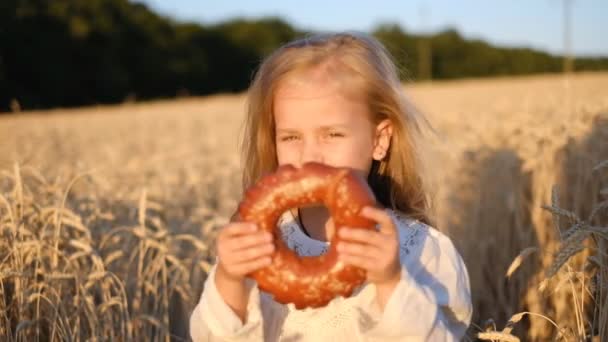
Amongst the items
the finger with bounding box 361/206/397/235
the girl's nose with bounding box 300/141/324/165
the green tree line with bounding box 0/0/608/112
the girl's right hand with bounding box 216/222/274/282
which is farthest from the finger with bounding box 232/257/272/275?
the green tree line with bounding box 0/0/608/112

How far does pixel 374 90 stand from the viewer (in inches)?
106

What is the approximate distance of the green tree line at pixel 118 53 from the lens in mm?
37094

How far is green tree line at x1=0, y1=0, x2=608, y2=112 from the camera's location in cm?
3709

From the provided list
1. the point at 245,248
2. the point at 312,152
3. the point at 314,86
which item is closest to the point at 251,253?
the point at 245,248

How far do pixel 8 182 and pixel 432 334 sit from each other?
3.42m

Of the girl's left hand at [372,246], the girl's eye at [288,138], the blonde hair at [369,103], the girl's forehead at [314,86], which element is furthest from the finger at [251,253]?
the blonde hair at [369,103]

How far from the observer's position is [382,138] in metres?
2.81

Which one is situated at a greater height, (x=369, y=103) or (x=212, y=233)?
(x=369, y=103)

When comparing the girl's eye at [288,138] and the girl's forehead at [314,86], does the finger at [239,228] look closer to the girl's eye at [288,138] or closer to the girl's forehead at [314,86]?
the girl's eye at [288,138]

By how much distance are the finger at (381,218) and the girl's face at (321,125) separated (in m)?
0.45

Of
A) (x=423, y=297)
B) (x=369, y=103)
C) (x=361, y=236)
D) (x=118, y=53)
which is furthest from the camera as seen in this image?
(x=118, y=53)

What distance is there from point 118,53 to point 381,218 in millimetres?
49316

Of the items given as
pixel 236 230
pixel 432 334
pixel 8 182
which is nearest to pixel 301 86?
pixel 236 230

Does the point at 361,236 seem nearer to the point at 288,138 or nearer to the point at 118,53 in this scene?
the point at 288,138
